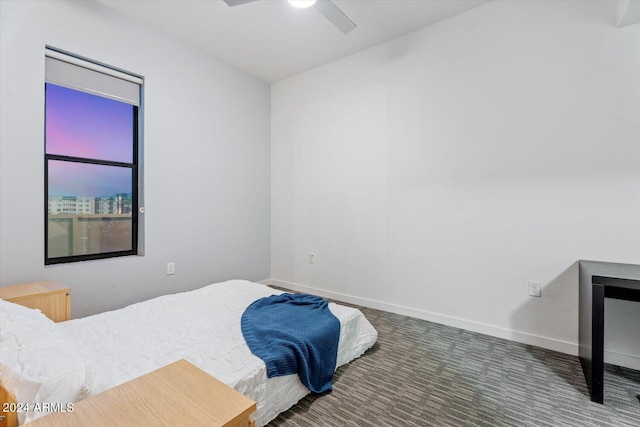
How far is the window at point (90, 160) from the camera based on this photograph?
2461 mm

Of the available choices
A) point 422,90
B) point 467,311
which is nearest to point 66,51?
point 422,90

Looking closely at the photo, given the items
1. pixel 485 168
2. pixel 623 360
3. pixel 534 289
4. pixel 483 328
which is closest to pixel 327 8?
pixel 485 168

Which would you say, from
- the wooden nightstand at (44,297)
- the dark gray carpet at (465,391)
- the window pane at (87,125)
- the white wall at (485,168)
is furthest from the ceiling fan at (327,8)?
the dark gray carpet at (465,391)

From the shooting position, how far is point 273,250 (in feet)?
13.6

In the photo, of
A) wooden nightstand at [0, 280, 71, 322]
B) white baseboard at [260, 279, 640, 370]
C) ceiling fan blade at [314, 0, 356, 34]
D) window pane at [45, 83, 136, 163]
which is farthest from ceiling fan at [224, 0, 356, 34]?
white baseboard at [260, 279, 640, 370]

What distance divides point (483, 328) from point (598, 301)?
3.44 ft

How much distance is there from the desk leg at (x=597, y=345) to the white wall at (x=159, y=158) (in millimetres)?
3302

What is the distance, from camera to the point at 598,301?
1.65m

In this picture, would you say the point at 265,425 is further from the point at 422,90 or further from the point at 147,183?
the point at 422,90

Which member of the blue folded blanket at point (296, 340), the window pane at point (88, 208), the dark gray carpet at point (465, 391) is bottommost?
the dark gray carpet at point (465, 391)

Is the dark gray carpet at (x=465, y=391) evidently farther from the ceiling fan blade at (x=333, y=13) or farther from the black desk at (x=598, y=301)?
the ceiling fan blade at (x=333, y=13)

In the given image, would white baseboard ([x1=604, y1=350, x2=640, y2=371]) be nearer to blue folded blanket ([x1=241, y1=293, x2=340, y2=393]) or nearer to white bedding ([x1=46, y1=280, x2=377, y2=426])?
white bedding ([x1=46, y1=280, x2=377, y2=426])

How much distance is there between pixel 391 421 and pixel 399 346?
33.2 inches

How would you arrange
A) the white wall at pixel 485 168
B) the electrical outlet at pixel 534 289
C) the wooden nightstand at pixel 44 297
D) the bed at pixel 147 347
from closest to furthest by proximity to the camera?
the bed at pixel 147 347
the wooden nightstand at pixel 44 297
the white wall at pixel 485 168
the electrical outlet at pixel 534 289
